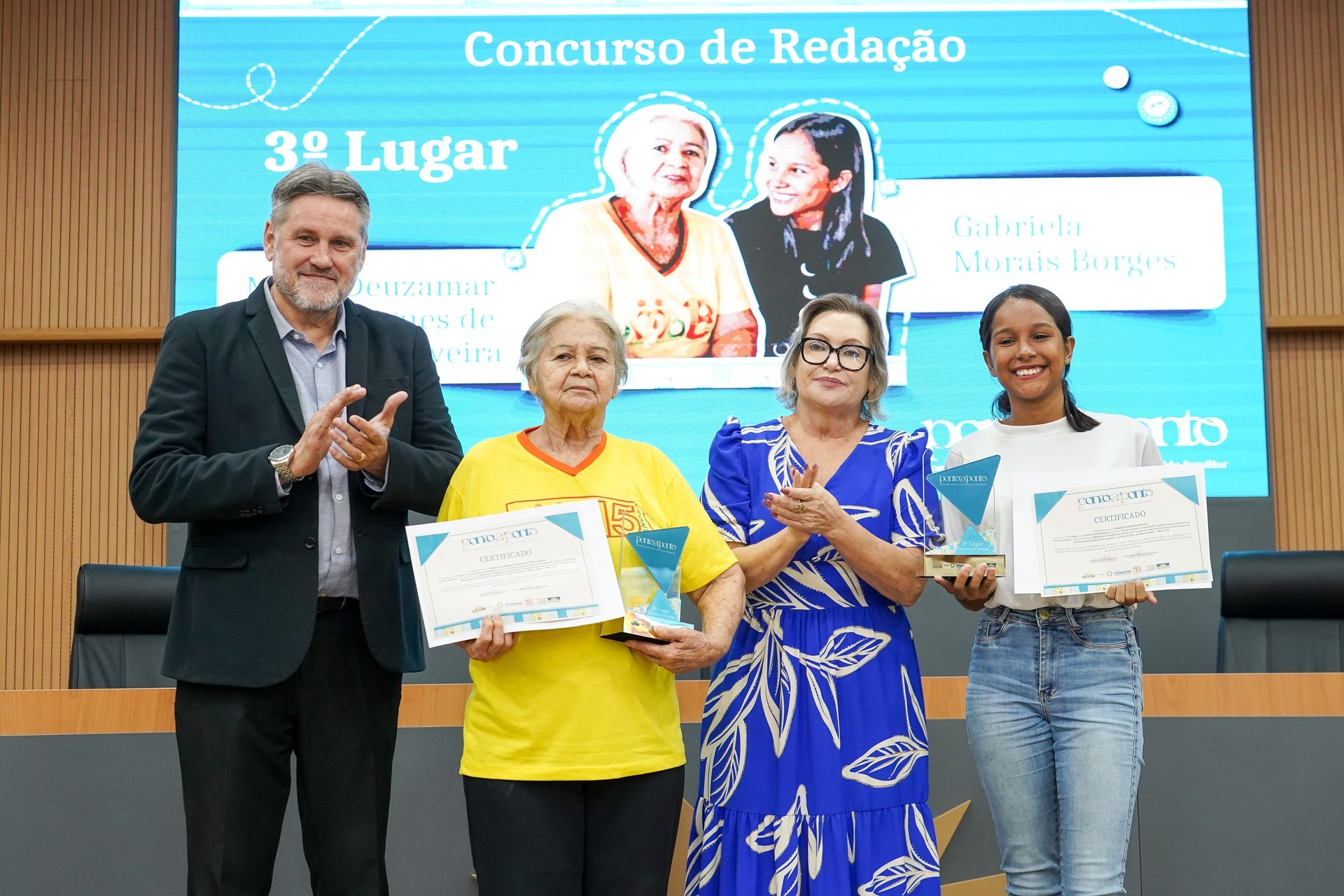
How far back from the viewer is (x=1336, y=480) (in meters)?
5.02

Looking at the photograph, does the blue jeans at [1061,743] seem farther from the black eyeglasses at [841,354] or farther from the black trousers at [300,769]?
the black trousers at [300,769]

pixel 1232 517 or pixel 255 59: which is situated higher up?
→ pixel 255 59

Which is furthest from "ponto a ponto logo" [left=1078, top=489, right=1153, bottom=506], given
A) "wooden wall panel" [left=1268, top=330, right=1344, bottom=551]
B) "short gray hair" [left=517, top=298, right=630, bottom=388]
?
"wooden wall panel" [left=1268, top=330, right=1344, bottom=551]

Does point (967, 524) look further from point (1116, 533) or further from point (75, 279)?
point (75, 279)

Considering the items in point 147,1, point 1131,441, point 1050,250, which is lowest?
point 1131,441

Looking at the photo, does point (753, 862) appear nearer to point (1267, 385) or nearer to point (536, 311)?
point (536, 311)

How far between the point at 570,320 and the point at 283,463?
533 mm

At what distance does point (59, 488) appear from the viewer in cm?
509

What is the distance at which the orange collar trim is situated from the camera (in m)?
1.86

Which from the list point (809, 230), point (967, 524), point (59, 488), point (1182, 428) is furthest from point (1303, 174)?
point (59, 488)

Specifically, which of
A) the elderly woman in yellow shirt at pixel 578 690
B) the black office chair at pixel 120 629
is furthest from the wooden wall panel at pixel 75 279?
the elderly woman in yellow shirt at pixel 578 690

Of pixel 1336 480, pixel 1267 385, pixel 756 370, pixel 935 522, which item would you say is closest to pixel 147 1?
pixel 756 370

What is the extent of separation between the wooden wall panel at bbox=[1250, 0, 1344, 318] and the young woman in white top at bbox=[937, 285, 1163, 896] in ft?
11.6

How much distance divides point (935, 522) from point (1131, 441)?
1.39 feet
